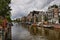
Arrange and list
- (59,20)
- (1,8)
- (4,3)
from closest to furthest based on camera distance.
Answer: (1,8) < (4,3) < (59,20)

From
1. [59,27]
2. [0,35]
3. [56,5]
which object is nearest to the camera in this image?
[0,35]

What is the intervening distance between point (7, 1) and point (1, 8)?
18.1 ft

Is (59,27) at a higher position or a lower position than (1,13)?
lower

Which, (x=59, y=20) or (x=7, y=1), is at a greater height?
(x=7, y=1)

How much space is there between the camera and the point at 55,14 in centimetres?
12394

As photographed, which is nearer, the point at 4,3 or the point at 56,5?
the point at 4,3

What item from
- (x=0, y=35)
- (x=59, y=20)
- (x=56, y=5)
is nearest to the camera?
(x=0, y=35)

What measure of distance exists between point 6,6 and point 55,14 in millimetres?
82462

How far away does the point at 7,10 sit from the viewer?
151ft

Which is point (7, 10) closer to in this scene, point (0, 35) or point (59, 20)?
point (0, 35)

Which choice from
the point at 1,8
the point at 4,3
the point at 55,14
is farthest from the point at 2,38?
the point at 55,14

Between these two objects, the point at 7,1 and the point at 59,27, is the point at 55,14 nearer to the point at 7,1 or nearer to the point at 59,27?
the point at 59,27

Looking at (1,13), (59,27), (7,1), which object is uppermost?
(7,1)

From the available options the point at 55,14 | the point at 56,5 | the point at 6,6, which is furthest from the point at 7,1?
the point at 56,5
